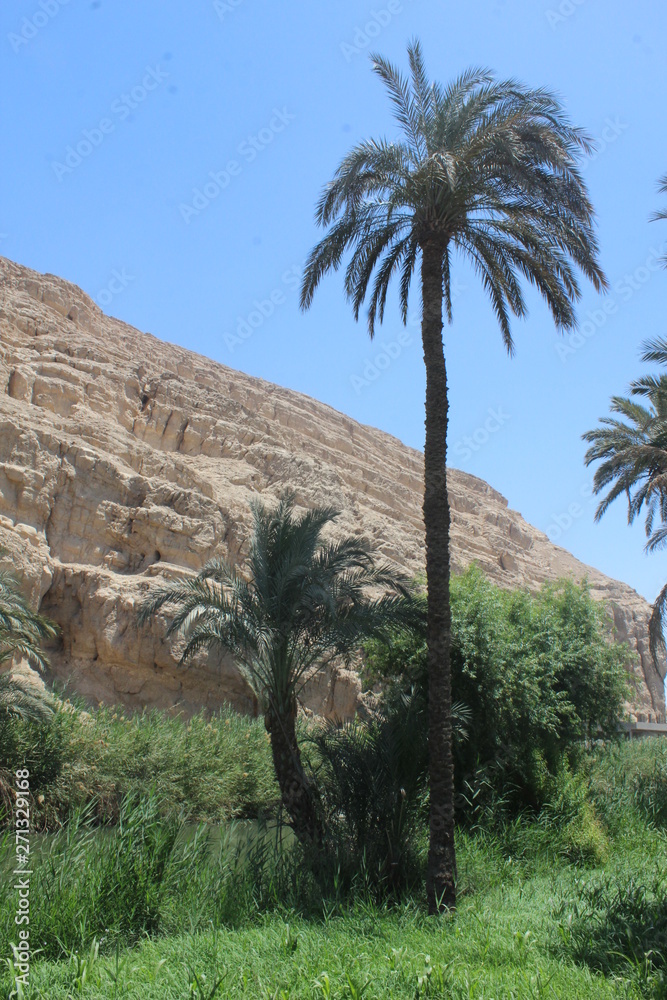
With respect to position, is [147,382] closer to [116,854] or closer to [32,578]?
[32,578]

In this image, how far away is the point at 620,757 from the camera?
55.9ft

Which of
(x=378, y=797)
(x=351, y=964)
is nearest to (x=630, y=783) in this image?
(x=378, y=797)

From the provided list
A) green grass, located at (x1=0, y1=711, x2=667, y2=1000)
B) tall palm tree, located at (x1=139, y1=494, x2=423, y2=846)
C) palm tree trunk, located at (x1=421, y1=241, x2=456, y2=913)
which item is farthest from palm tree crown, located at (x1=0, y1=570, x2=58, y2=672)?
palm tree trunk, located at (x1=421, y1=241, x2=456, y2=913)

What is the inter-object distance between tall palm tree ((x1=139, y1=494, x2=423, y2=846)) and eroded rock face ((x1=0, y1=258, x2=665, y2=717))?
11.8 m

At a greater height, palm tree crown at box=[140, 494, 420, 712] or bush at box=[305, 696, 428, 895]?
palm tree crown at box=[140, 494, 420, 712]

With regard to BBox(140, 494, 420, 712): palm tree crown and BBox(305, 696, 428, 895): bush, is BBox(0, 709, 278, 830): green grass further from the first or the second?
BBox(305, 696, 428, 895): bush

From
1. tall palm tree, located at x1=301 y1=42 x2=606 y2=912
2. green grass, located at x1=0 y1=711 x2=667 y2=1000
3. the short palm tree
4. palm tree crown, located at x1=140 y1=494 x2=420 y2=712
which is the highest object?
tall palm tree, located at x1=301 y1=42 x2=606 y2=912

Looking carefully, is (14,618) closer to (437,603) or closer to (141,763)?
(141,763)

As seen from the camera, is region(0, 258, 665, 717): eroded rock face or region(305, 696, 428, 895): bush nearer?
region(305, 696, 428, 895): bush

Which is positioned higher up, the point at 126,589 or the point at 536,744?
the point at 126,589

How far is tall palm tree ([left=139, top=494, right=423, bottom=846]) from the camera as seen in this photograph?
39.8 ft

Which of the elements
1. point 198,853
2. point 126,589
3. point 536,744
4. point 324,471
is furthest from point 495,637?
point 324,471

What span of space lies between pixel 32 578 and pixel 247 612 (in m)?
14.2

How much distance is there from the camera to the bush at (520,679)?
13.9 metres
